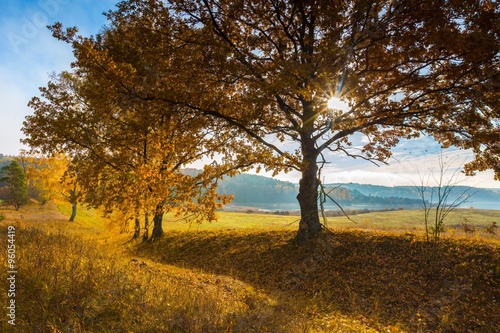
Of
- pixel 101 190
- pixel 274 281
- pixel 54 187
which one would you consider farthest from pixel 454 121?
pixel 54 187

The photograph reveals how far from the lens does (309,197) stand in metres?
11.8

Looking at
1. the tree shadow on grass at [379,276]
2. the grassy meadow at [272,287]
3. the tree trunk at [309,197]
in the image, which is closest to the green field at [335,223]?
the tree shadow on grass at [379,276]

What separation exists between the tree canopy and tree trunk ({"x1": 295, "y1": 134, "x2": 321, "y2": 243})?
5 cm

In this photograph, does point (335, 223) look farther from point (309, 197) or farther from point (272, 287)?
point (272, 287)

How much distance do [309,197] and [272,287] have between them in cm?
435

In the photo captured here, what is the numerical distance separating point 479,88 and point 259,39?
781 cm

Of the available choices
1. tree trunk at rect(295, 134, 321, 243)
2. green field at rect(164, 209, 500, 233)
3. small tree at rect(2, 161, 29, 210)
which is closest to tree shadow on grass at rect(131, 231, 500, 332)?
tree trunk at rect(295, 134, 321, 243)

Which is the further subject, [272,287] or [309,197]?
[309,197]

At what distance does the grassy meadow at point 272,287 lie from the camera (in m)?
4.26

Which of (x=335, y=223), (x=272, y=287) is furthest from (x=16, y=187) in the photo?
(x=272, y=287)

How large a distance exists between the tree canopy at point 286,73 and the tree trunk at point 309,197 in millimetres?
47

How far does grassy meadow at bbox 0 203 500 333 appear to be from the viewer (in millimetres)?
4262

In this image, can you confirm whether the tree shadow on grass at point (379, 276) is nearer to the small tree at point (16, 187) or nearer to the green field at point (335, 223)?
the green field at point (335, 223)

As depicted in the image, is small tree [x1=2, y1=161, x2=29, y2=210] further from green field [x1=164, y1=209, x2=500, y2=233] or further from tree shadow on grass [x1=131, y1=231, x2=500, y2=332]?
tree shadow on grass [x1=131, y1=231, x2=500, y2=332]
